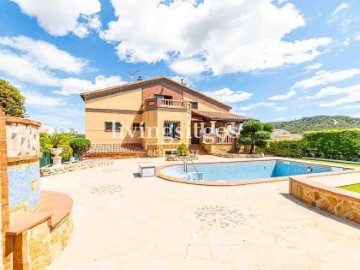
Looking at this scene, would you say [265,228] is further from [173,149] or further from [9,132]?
[173,149]

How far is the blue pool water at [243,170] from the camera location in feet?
45.6

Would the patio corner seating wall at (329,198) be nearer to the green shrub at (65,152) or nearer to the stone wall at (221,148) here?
the green shrub at (65,152)

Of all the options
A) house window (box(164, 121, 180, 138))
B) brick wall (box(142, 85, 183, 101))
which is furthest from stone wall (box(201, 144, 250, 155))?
brick wall (box(142, 85, 183, 101))

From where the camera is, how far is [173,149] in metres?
20.5

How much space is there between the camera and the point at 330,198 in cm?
566

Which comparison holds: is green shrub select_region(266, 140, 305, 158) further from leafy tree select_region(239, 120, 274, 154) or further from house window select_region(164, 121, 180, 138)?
house window select_region(164, 121, 180, 138)

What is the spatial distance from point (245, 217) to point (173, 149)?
15.5m

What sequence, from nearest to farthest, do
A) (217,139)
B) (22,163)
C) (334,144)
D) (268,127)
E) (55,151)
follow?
(22,163) → (55,151) → (334,144) → (268,127) → (217,139)

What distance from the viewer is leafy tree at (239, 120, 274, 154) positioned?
20453mm

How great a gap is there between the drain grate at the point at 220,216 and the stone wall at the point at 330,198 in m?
2.78

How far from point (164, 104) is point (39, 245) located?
18.3 m

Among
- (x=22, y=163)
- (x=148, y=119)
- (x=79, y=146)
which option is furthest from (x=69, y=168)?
(x=148, y=119)

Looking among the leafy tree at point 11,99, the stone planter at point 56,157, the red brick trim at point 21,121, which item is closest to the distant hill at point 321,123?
the stone planter at point 56,157

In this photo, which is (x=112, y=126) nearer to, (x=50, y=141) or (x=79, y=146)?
(x=79, y=146)
